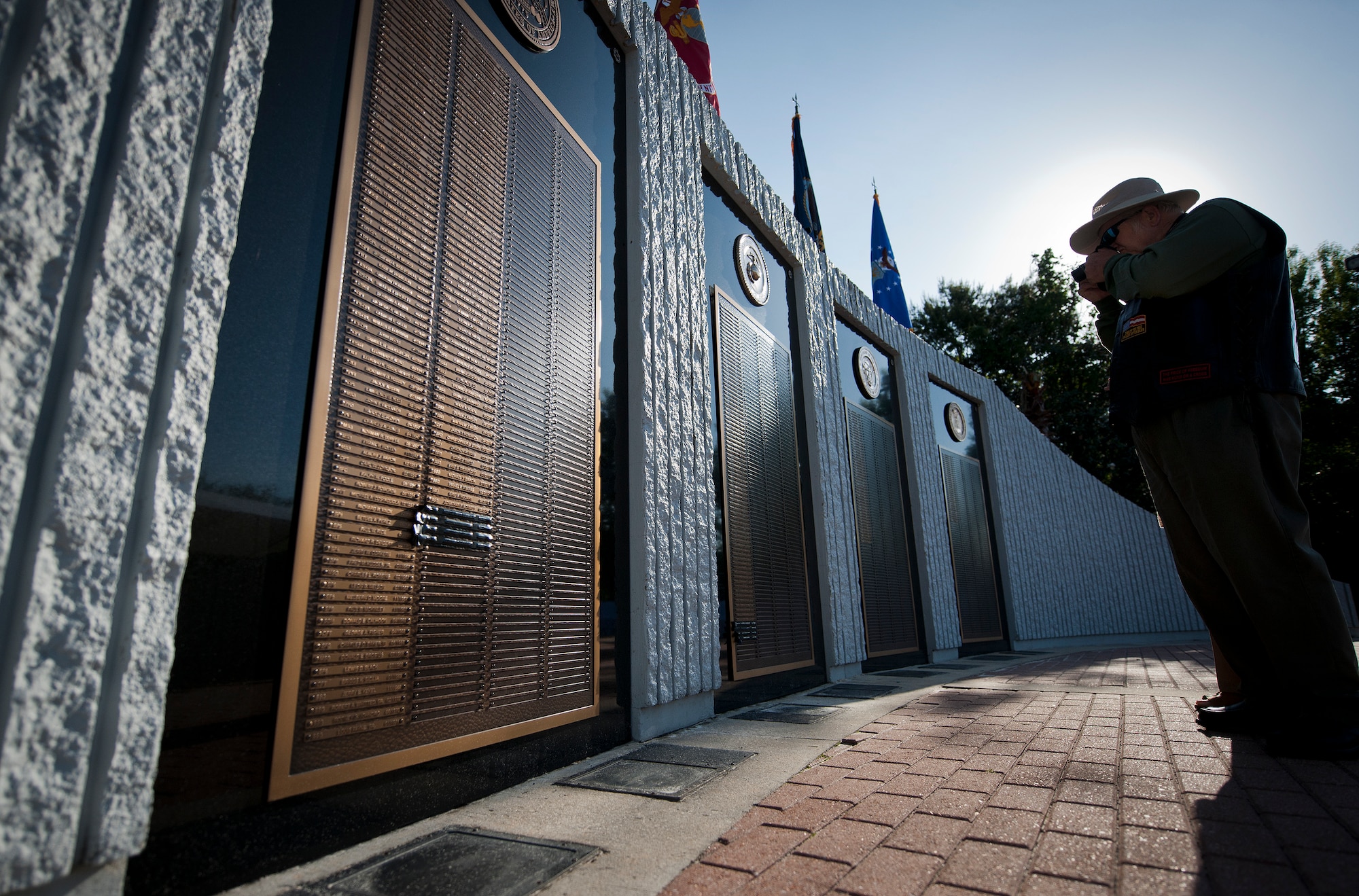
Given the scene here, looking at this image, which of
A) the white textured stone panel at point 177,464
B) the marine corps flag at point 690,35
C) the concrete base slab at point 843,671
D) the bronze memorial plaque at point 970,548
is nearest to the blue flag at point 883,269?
the bronze memorial plaque at point 970,548

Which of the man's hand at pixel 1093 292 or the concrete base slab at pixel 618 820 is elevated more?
the man's hand at pixel 1093 292

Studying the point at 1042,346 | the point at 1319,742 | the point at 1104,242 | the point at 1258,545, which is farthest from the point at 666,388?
the point at 1042,346

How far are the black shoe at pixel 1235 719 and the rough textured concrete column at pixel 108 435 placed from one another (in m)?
2.81

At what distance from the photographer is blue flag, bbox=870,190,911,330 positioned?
11.8m

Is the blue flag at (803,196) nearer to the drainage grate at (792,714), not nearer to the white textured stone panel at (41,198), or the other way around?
the drainage grate at (792,714)

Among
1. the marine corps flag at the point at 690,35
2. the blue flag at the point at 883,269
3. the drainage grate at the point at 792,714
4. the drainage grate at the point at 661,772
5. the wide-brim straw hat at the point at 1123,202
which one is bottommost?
the drainage grate at the point at 792,714

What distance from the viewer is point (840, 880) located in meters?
1.17

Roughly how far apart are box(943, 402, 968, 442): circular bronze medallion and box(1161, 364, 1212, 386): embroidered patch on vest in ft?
23.2

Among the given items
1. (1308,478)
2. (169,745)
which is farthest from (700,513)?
(1308,478)

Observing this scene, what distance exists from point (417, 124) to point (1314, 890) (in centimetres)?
266

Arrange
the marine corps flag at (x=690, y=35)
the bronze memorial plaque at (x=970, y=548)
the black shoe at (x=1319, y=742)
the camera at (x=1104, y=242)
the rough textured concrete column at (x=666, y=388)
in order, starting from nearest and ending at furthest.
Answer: the black shoe at (x=1319, y=742)
the camera at (x=1104, y=242)
the rough textured concrete column at (x=666, y=388)
the marine corps flag at (x=690, y=35)
the bronze memorial plaque at (x=970, y=548)

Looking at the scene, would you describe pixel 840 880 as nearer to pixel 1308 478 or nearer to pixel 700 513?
pixel 700 513

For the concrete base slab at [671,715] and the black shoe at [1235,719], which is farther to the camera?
the concrete base slab at [671,715]

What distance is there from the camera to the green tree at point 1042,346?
2111cm
